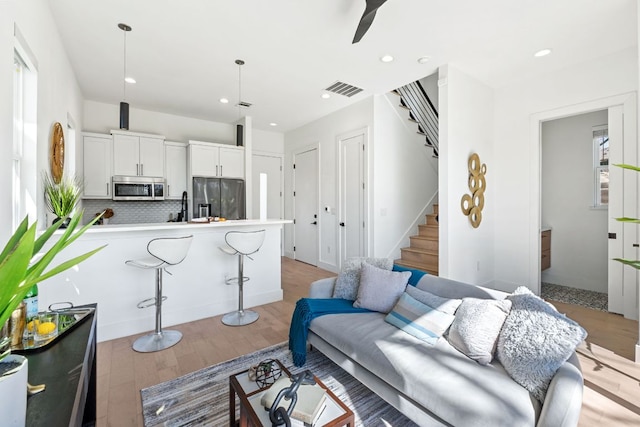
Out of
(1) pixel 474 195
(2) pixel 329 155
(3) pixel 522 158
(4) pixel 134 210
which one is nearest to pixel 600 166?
(3) pixel 522 158

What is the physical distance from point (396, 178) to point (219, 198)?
3.11 m

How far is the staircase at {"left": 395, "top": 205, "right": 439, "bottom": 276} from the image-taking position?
4.43m

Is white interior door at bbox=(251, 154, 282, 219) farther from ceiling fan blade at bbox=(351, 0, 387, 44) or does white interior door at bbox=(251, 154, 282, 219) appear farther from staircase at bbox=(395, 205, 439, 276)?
ceiling fan blade at bbox=(351, 0, 387, 44)

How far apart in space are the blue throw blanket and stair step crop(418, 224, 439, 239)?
113 inches

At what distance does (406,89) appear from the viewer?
4.88 m

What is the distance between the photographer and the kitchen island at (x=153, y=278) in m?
2.67

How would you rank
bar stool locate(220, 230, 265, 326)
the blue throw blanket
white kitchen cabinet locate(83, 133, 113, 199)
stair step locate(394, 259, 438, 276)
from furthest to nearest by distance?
white kitchen cabinet locate(83, 133, 113, 199) < stair step locate(394, 259, 438, 276) < bar stool locate(220, 230, 265, 326) < the blue throw blanket

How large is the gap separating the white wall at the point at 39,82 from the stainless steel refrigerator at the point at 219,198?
1896mm

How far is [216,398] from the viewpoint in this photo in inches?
76.8

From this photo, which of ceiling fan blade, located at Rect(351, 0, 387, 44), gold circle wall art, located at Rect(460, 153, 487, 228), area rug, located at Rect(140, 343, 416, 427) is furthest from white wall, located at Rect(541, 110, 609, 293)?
area rug, located at Rect(140, 343, 416, 427)

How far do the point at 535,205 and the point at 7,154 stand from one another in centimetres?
509

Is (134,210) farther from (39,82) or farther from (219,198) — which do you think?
(39,82)

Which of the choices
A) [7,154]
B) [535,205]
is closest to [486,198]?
[535,205]

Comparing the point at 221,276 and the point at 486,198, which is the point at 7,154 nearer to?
the point at 221,276
